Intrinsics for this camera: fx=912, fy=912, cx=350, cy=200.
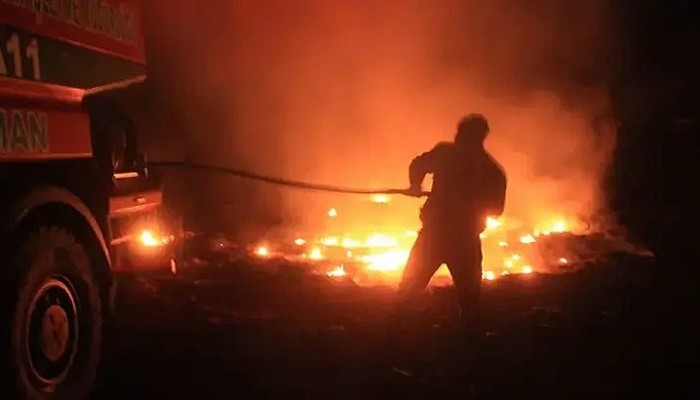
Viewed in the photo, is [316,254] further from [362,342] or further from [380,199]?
[362,342]

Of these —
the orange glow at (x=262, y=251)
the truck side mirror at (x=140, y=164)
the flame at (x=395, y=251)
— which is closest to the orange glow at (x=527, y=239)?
the flame at (x=395, y=251)

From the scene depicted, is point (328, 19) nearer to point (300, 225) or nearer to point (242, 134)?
point (242, 134)

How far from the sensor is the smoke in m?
14.8

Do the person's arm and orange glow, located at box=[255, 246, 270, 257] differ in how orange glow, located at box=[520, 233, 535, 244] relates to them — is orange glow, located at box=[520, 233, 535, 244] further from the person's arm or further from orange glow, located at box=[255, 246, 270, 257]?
the person's arm

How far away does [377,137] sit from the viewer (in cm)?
1504

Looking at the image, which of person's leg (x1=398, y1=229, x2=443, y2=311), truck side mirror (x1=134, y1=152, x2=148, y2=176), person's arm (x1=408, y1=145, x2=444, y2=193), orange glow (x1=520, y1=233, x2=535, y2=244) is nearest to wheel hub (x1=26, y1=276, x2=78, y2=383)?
truck side mirror (x1=134, y1=152, x2=148, y2=176)

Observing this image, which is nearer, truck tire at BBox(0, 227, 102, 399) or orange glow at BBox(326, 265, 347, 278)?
truck tire at BBox(0, 227, 102, 399)

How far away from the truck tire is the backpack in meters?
2.97

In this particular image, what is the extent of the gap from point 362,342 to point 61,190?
120 inches

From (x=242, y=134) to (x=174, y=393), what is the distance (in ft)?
34.3

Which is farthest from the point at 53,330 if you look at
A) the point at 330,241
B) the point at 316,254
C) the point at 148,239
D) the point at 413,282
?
the point at 330,241

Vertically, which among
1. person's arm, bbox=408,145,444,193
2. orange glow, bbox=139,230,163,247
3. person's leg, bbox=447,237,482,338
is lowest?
person's leg, bbox=447,237,482,338

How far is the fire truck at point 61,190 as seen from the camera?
432 cm

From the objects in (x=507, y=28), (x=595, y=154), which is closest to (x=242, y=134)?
(x=507, y=28)
